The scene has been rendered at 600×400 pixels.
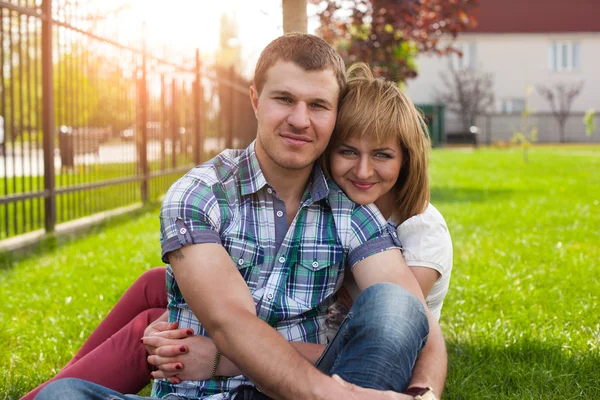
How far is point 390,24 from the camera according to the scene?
919cm

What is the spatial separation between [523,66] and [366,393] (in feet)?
144

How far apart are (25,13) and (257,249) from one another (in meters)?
4.73

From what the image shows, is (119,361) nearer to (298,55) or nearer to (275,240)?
(275,240)

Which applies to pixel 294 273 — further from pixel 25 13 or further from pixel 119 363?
pixel 25 13

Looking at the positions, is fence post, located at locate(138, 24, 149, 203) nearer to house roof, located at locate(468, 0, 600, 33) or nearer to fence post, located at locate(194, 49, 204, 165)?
fence post, located at locate(194, 49, 204, 165)

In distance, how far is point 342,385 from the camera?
6.72 feet

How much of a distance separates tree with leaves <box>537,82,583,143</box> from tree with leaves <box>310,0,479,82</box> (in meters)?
33.5

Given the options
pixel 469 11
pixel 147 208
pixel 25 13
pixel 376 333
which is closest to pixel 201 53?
pixel 147 208

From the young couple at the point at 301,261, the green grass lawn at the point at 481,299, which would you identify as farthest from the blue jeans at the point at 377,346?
the green grass lawn at the point at 481,299

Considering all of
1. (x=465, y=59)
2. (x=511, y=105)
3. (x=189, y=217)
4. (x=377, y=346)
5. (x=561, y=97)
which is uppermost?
(x=465, y=59)

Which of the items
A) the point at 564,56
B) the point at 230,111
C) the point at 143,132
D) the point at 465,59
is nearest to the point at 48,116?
the point at 143,132

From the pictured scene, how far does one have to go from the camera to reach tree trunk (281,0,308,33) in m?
4.10

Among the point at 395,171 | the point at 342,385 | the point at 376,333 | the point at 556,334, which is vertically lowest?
the point at 556,334

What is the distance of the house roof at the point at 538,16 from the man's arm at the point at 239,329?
43.0m
